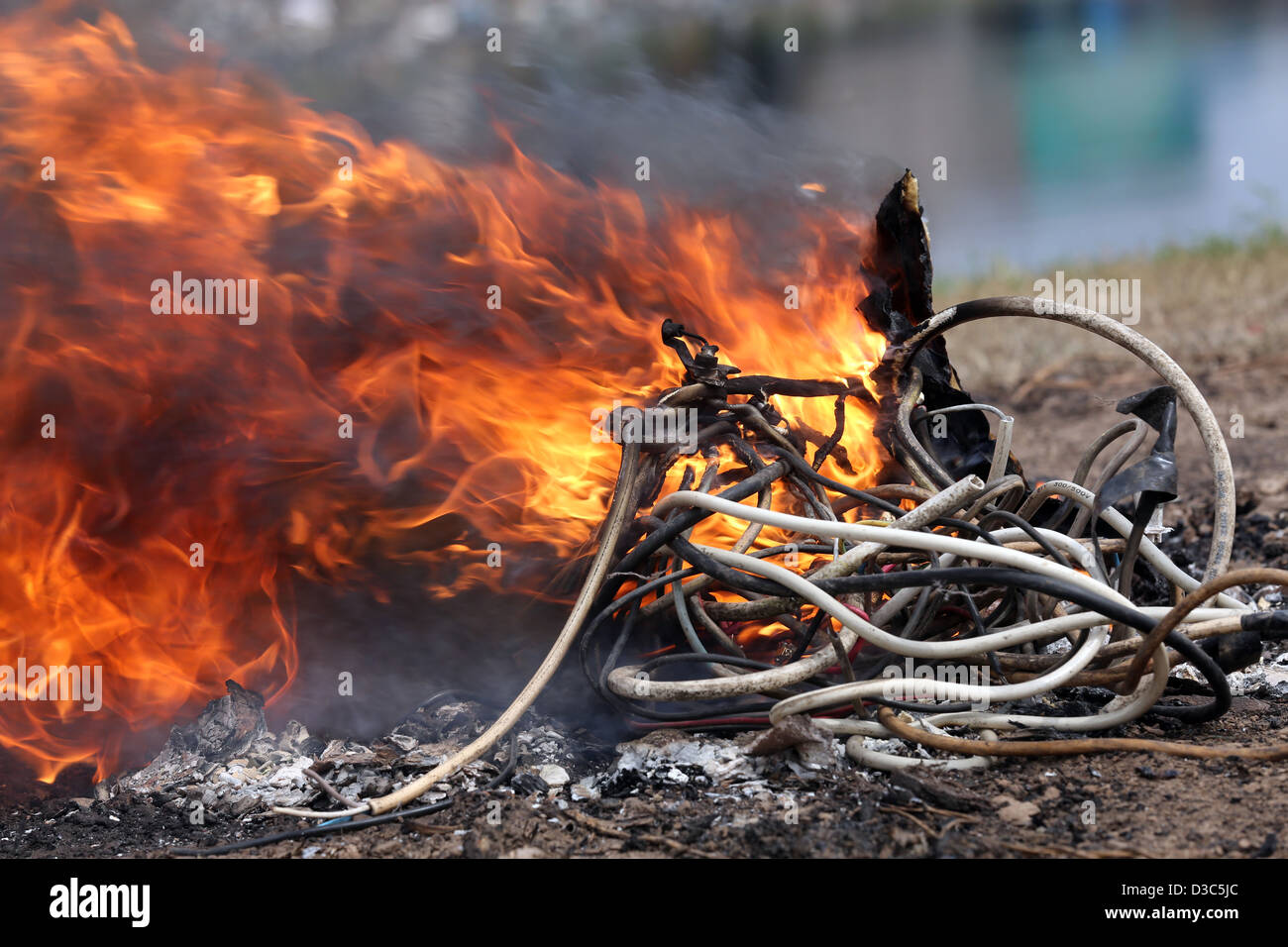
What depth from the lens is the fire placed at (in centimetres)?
271

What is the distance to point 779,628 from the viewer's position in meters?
2.78

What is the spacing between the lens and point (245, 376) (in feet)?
9.04

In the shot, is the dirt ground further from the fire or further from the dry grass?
the dry grass

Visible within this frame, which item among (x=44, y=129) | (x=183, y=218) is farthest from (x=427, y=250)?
(x=44, y=129)
